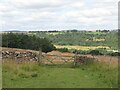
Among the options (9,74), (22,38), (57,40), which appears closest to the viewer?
(9,74)

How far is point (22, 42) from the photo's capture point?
46312 mm

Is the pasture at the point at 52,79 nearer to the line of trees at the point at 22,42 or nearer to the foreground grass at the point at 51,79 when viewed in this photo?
the foreground grass at the point at 51,79

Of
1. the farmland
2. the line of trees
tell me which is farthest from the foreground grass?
the line of trees

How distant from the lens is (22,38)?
46.3m

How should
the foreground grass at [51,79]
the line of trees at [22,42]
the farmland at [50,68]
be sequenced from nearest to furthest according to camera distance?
the foreground grass at [51,79] → the farmland at [50,68] → the line of trees at [22,42]

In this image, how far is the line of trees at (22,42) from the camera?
43356mm

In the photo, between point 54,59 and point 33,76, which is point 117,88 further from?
point 54,59

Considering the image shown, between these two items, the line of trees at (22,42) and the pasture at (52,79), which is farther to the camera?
the line of trees at (22,42)

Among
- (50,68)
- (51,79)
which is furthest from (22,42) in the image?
(51,79)

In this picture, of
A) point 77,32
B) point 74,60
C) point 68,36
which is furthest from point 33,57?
point 77,32

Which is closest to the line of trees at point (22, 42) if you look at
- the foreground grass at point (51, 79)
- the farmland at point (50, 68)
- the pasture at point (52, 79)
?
the farmland at point (50, 68)

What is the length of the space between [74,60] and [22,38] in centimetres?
A: 2173

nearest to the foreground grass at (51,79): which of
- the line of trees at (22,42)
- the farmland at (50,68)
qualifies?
the farmland at (50,68)

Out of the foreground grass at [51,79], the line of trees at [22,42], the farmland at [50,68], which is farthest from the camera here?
the line of trees at [22,42]
